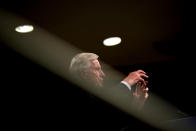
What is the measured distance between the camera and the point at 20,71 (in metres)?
2.82

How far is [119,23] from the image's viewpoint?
8.33 feet

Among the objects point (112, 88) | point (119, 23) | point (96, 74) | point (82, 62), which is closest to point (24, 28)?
point (119, 23)

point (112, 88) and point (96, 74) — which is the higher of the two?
point (96, 74)

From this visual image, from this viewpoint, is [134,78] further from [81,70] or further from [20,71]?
[20,71]

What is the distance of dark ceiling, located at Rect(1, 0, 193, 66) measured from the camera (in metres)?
2.15

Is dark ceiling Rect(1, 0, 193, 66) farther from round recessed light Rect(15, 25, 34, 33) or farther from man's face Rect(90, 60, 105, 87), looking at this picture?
man's face Rect(90, 60, 105, 87)

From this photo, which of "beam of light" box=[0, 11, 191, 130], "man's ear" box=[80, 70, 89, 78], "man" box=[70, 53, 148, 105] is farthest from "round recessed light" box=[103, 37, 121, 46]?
"man's ear" box=[80, 70, 89, 78]

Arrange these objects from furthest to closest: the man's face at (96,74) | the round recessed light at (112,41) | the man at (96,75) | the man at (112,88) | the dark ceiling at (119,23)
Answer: the round recessed light at (112,41) → the dark ceiling at (119,23) → the man's face at (96,74) → the man at (96,75) → the man at (112,88)

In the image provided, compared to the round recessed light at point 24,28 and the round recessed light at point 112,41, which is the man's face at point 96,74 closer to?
the round recessed light at point 24,28

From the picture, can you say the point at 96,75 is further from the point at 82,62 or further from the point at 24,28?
the point at 24,28

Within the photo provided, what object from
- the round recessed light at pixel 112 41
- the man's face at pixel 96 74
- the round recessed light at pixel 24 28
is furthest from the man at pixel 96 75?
the round recessed light at pixel 112 41

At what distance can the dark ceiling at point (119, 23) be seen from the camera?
2.15 meters

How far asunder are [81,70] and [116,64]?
2045mm

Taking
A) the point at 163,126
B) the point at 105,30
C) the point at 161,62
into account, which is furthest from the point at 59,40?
the point at 163,126
